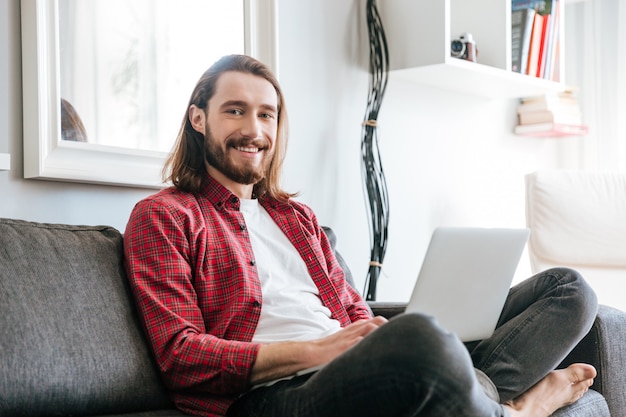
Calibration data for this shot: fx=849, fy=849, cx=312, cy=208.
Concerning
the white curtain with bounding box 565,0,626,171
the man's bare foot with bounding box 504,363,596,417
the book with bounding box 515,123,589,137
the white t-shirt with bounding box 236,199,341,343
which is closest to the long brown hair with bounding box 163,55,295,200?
the white t-shirt with bounding box 236,199,341,343

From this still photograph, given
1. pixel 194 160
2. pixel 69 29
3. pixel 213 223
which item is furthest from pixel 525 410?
pixel 69 29

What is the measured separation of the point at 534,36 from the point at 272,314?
1965 millimetres

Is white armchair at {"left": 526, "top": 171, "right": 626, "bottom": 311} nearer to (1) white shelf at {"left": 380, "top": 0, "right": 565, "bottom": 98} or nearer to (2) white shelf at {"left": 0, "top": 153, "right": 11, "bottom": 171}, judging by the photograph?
(1) white shelf at {"left": 380, "top": 0, "right": 565, "bottom": 98}

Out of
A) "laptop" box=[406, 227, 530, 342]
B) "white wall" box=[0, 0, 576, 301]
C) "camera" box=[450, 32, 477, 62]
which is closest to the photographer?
"laptop" box=[406, 227, 530, 342]

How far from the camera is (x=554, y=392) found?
1.84 metres

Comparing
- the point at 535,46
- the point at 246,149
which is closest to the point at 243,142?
the point at 246,149

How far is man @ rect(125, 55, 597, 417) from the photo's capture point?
1312 mm

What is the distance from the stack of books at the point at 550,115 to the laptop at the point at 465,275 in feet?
6.38

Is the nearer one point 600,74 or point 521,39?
point 521,39

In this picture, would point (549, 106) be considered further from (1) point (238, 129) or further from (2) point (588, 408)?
(1) point (238, 129)

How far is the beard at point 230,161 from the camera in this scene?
1934mm

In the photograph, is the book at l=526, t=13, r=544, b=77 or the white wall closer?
the white wall

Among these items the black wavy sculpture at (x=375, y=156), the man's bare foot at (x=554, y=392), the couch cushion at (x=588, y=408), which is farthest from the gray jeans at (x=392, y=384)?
the black wavy sculpture at (x=375, y=156)

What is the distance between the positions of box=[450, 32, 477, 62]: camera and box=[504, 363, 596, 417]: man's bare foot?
137 cm
